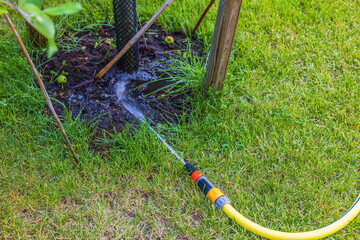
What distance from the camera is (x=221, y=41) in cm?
204

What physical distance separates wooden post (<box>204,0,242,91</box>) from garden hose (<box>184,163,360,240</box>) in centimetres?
76

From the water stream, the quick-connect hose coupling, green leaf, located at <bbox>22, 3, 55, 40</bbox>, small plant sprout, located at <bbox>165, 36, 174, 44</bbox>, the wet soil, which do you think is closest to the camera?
green leaf, located at <bbox>22, 3, 55, 40</bbox>

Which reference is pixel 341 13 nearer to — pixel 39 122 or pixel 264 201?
pixel 264 201

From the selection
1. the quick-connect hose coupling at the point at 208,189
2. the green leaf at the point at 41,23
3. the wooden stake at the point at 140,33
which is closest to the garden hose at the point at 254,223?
the quick-connect hose coupling at the point at 208,189

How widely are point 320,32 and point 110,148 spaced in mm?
2353

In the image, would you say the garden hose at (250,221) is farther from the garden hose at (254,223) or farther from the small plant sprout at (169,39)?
the small plant sprout at (169,39)

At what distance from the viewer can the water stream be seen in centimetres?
217

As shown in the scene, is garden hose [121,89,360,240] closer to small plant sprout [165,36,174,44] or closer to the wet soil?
the wet soil

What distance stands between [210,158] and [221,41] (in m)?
0.80

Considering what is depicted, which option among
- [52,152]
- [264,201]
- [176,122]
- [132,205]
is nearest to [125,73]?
[176,122]

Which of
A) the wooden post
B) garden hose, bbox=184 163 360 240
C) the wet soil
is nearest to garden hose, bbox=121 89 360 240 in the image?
garden hose, bbox=184 163 360 240

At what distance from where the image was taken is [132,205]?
74.0 inches

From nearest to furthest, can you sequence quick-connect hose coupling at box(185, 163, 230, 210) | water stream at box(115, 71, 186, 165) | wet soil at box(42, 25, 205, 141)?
quick-connect hose coupling at box(185, 163, 230, 210)
water stream at box(115, 71, 186, 165)
wet soil at box(42, 25, 205, 141)

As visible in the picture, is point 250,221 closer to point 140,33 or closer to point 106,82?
point 140,33
